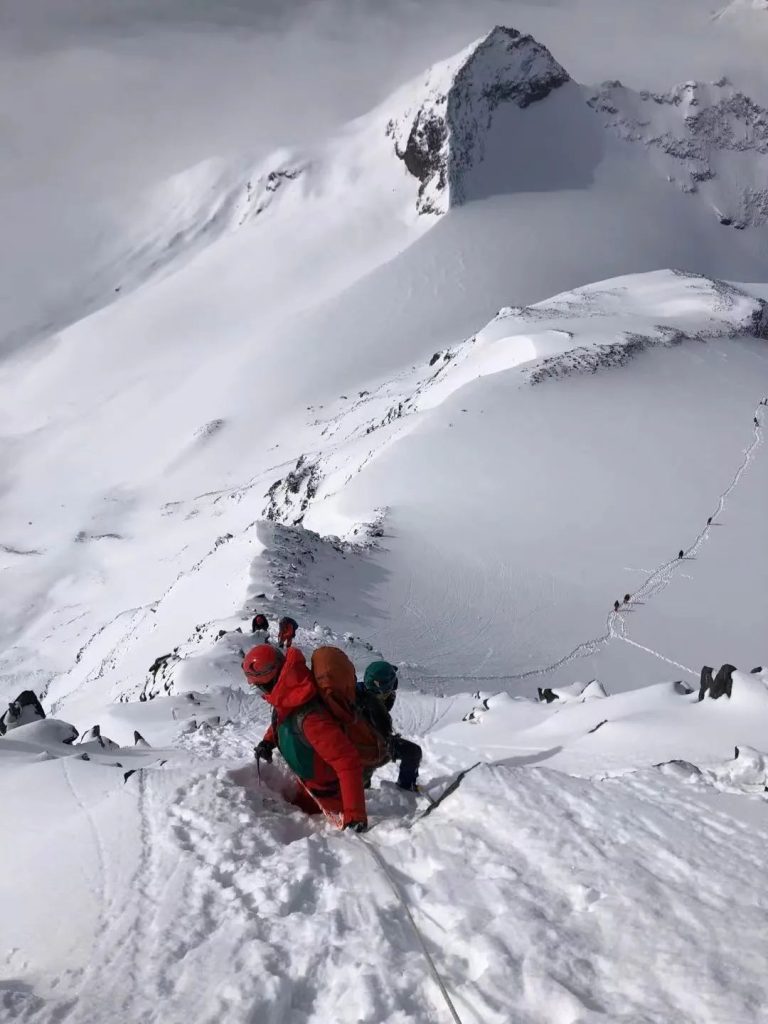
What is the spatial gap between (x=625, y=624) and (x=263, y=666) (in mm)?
15569

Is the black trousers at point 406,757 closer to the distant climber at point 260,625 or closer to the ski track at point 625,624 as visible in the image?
the distant climber at point 260,625

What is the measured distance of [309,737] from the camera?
466 cm

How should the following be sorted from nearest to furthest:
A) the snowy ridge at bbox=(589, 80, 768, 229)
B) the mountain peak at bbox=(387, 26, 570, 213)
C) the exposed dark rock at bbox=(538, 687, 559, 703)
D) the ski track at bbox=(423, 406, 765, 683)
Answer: the exposed dark rock at bbox=(538, 687, 559, 703) → the ski track at bbox=(423, 406, 765, 683) → the mountain peak at bbox=(387, 26, 570, 213) → the snowy ridge at bbox=(589, 80, 768, 229)

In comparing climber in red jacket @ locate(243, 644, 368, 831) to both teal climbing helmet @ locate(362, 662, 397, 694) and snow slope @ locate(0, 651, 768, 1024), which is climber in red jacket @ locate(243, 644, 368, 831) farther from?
teal climbing helmet @ locate(362, 662, 397, 694)

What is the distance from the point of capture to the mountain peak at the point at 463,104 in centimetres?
10038

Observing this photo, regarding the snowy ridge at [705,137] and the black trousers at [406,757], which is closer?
the black trousers at [406,757]

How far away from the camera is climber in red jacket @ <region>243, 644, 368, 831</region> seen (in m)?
4.65

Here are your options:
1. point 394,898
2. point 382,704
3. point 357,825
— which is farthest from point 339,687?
point 394,898

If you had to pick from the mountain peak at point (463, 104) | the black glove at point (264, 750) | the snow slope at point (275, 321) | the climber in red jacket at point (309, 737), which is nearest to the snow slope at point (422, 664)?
the black glove at point (264, 750)

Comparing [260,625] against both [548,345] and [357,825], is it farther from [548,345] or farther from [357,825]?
[548,345]

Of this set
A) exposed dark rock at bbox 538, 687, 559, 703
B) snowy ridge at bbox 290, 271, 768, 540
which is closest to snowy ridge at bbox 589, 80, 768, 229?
snowy ridge at bbox 290, 271, 768, 540

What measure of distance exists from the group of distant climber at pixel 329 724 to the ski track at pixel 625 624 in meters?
9.96

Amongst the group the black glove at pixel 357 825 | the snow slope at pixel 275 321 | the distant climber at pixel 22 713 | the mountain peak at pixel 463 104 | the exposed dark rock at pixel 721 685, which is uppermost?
the mountain peak at pixel 463 104

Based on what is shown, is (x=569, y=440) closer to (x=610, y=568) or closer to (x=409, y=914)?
(x=610, y=568)
